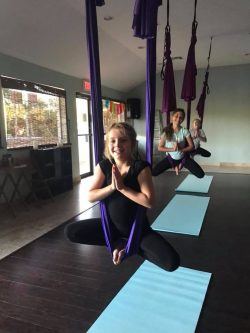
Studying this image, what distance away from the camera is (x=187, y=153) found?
131 inches

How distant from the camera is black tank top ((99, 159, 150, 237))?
5.24ft

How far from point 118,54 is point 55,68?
140cm

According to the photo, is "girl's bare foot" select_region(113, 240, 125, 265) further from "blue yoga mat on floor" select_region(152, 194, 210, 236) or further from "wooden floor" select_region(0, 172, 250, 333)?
"blue yoga mat on floor" select_region(152, 194, 210, 236)

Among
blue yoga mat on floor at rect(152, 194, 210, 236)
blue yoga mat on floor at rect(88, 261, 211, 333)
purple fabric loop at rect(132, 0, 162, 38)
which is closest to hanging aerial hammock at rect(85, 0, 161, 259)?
purple fabric loop at rect(132, 0, 162, 38)

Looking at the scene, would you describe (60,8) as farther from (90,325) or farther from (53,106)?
(90,325)

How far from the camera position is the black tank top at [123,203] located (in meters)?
1.60

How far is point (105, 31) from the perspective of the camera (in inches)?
194

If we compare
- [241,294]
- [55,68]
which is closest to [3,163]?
Result: [55,68]

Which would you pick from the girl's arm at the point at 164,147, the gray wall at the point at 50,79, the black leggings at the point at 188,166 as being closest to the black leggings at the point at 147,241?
the girl's arm at the point at 164,147

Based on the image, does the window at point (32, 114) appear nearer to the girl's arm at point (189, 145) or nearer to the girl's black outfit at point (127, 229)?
the girl's arm at point (189, 145)

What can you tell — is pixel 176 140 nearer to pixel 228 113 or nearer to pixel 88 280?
pixel 88 280

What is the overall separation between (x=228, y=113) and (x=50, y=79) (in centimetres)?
543

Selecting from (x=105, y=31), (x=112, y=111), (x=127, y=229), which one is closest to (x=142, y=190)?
(x=127, y=229)

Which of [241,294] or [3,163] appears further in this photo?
[3,163]
